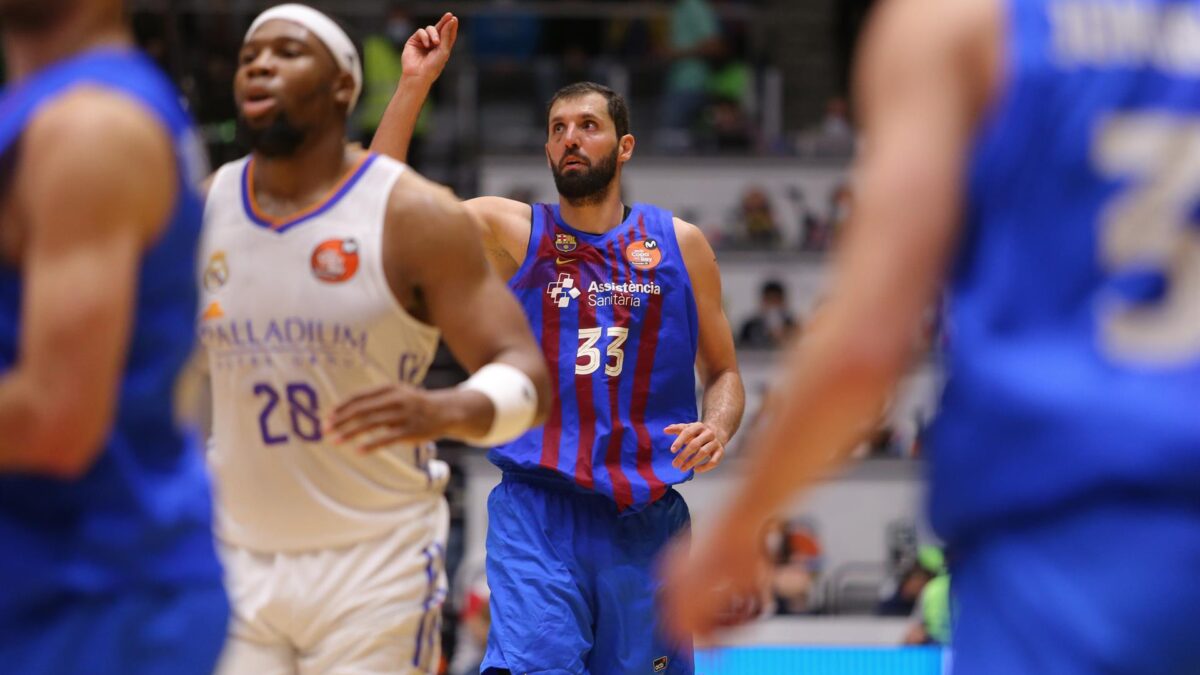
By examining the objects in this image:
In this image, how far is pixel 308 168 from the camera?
15.6ft

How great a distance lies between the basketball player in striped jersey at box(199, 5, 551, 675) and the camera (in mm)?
4602

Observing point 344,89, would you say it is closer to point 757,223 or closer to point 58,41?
point 58,41

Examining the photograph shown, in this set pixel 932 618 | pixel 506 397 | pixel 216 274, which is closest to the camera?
pixel 506 397

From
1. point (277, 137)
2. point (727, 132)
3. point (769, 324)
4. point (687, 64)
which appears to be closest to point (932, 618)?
point (769, 324)

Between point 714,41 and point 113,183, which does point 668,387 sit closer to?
point 113,183

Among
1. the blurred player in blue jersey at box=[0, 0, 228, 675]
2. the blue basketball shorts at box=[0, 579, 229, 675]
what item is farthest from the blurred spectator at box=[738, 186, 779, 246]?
the blue basketball shorts at box=[0, 579, 229, 675]

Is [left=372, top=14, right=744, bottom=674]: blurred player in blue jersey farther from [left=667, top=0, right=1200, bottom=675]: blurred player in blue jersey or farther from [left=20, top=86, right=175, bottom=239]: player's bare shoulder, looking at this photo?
[left=667, top=0, right=1200, bottom=675]: blurred player in blue jersey

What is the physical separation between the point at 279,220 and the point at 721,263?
12721mm

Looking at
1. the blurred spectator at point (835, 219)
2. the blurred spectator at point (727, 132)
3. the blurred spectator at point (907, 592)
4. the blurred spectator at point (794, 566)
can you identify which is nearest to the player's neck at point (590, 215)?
the blurred spectator at point (794, 566)

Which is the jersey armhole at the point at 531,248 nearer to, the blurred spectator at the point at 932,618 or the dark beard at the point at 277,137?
the dark beard at the point at 277,137

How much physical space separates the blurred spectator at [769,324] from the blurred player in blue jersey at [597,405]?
9.09 meters

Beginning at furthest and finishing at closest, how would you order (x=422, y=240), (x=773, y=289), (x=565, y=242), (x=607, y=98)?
1. (x=773, y=289)
2. (x=607, y=98)
3. (x=565, y=242)
4. (x=422, y=240)

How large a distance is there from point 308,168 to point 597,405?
8.34 ft

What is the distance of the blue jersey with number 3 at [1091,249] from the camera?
8.50 feet
